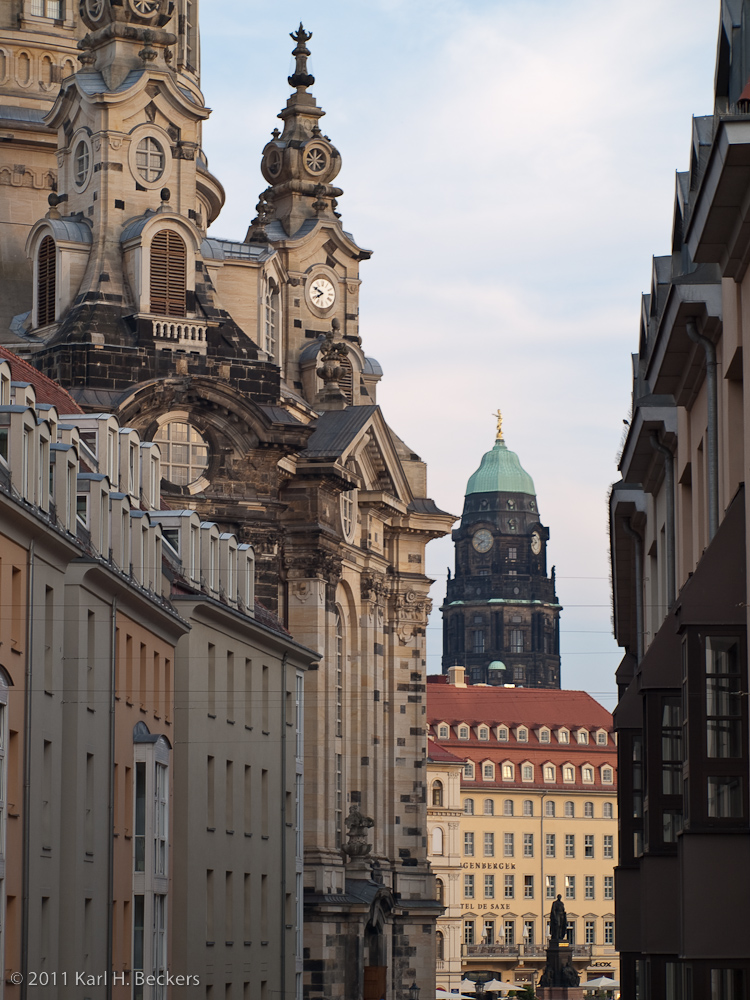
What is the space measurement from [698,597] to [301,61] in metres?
75.7

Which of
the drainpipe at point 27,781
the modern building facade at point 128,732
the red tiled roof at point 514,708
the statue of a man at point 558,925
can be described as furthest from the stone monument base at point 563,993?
the drainpipe at point 27,781

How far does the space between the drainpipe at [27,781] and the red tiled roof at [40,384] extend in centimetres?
1012

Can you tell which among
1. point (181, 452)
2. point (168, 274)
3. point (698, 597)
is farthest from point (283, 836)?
point (698, 597)

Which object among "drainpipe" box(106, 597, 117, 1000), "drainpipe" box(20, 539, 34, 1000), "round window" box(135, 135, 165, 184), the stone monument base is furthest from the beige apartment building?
"drainpipe" box(20, 539, 34, 1000)

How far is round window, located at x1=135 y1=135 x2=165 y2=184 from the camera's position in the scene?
2785 inches

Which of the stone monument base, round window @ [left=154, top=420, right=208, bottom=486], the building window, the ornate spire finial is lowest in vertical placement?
the stone monument base

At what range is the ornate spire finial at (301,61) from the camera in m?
92.4

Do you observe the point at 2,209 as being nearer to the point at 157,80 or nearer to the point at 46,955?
the point at 157,80

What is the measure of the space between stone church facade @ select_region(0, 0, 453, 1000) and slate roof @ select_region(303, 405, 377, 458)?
0.44ft

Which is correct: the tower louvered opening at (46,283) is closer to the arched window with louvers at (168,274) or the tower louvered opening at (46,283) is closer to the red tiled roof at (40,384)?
the arched window with louvers at (168,274)

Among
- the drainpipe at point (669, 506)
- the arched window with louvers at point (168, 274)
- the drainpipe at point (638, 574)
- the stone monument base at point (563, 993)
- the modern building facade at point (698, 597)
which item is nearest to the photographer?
the modern building facade at point (698, 597)

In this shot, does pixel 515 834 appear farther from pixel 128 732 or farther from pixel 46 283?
pixel 128 732

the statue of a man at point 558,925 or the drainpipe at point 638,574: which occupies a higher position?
the drainpipe at point 638,574

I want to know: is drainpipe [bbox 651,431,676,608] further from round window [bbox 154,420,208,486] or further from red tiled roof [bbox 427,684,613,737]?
red tiled roof [bbox 427,684,613,737]
